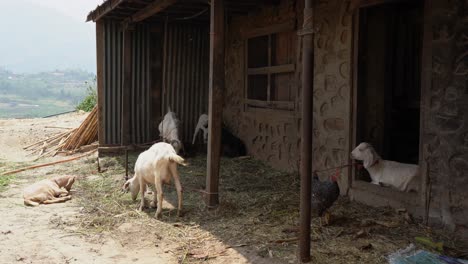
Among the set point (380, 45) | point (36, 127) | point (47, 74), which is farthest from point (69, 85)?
point (380, 45)

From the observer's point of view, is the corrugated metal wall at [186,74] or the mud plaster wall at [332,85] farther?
the corrugated metal wall at [186,74]

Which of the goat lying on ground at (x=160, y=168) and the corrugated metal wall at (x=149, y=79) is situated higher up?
the corrugated metal wall at (x=149, y=79)

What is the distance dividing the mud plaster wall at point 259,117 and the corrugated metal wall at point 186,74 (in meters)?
1.07

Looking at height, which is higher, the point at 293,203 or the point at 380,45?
the point at 380,45

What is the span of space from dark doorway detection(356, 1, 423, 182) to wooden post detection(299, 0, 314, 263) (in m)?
2.62

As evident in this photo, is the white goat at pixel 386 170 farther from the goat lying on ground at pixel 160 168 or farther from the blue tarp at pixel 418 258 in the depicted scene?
the goat lying on ground at pixel 160 168

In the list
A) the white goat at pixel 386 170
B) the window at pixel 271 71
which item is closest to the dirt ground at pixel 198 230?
the white goat at pixel 386 170

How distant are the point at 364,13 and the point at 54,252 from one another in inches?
206

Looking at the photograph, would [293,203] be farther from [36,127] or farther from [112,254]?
[36,127]

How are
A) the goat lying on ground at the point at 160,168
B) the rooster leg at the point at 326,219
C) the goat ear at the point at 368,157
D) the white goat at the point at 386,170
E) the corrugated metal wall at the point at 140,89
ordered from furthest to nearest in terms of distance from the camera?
1. the corrugated metal wall at the point at 140,89
2. the goat ear at the point at 368,157
3. the goat lying on ground at the point at 160,168
4. the white goat at the point at 386,170
5. the rooster leg at the point at 326,219

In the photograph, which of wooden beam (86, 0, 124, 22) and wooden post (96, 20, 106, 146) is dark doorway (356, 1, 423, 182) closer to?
wooden beam (86, 0, 124, 22)

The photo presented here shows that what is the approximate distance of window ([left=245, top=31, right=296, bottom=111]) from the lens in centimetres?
902

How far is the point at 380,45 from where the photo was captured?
7250 mm

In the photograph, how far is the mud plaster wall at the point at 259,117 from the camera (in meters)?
8.80
